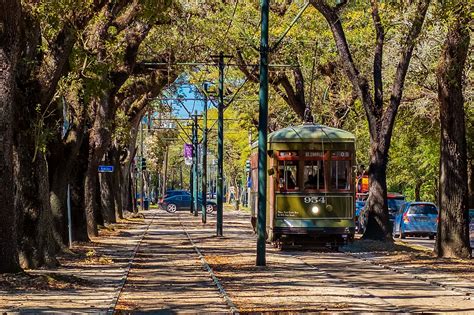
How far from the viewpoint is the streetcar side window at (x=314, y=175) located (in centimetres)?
3003

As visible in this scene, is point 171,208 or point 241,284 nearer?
point 241,284

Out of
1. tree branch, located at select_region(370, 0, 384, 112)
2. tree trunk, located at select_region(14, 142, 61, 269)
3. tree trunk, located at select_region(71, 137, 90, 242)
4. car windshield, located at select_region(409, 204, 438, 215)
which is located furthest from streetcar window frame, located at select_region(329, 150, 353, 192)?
car windshield, located at select_region(409, 204, 438, 215)

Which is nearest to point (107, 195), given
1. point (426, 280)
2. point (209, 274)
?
point (209, 274)

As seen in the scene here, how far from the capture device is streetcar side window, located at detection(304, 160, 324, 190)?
30031 mm

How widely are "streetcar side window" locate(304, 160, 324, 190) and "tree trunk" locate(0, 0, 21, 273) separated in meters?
13.2

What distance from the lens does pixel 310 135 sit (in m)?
30.0

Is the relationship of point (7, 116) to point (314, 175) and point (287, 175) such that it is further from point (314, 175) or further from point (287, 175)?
point (314, 175)

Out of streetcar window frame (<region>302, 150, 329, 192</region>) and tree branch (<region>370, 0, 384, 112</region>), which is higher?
tree branch (<region>370, 0, 384, 112</region>)

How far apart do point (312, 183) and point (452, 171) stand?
480 centimetres

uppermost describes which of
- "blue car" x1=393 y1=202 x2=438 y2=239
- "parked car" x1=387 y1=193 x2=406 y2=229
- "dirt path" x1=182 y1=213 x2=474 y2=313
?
"parked car" x1=387 y1=193 x2=406 y2=229

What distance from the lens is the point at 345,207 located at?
98.9ft

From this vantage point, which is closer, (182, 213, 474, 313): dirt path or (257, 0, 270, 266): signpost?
(182, 213, 474, 313): dirt path

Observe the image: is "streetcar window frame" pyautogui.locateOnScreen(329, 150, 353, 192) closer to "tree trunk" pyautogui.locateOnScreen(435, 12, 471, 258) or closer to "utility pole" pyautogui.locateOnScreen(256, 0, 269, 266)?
"tree trunk" pyautogui.locateOnScreen(435, 12, 471, 258)

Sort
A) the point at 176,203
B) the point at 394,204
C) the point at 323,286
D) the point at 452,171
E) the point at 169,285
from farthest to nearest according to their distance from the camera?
the point at 176,203 → the point at 394,204 → the point at 452,171 → the point at 169,285 → the point at 323,286
